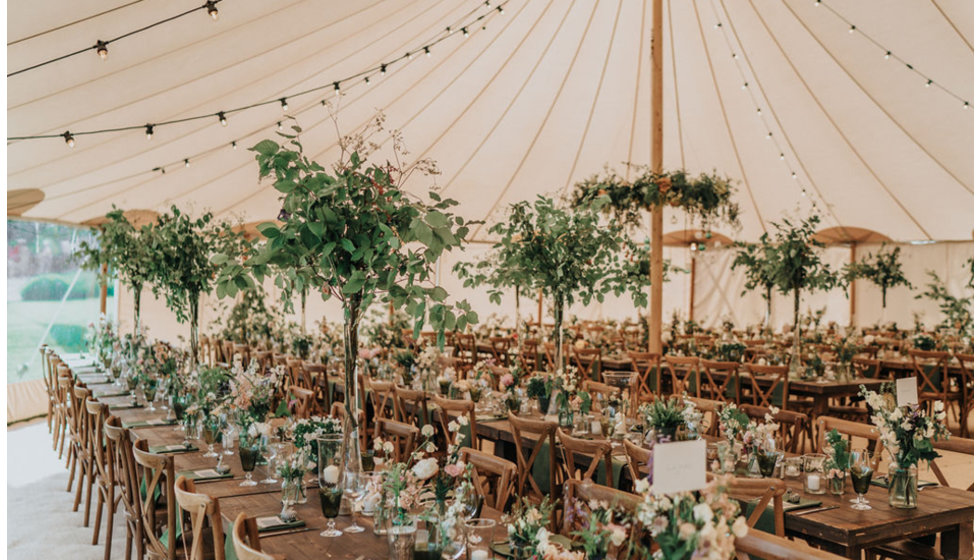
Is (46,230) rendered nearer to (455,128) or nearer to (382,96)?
(382,96)

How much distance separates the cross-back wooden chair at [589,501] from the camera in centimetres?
254

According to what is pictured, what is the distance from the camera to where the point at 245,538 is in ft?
7.74

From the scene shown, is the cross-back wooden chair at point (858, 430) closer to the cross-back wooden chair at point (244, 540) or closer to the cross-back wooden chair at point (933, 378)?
the cross-back wooden chair at point (244, 540)

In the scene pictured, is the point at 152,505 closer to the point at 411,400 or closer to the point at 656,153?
the point at 411,400

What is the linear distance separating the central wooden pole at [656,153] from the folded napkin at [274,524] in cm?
565

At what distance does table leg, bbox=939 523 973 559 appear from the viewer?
3260mm

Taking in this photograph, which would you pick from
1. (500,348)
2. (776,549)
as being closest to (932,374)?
(500,348)

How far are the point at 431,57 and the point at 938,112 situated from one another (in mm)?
6255

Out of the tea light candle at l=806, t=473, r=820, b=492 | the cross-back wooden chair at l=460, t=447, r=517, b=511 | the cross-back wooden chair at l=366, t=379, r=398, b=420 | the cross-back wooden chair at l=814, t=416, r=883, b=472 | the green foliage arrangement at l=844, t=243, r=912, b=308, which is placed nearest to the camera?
the cross-back wooden chair at l=460, t=447, r=517, b=511

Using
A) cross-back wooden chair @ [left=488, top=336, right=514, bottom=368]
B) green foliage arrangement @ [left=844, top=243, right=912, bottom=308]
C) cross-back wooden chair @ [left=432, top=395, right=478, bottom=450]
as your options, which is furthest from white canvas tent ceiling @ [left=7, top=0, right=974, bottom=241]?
cross-back wooden chair @ [left=432, top=395, right=478, bottom=450]

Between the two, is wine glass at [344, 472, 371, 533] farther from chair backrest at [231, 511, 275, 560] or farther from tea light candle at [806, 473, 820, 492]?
tea light candle at [806, 473, 820, 492]

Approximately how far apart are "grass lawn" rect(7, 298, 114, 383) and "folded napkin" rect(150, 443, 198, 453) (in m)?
7.13

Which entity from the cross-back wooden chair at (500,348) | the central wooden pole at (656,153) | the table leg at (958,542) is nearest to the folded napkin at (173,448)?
the table leg at (958,542)

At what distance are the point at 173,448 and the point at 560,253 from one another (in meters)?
2.81
